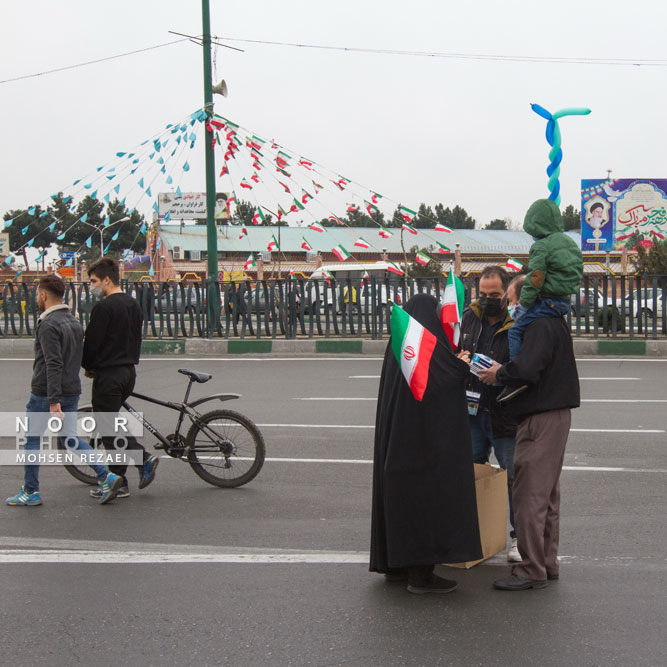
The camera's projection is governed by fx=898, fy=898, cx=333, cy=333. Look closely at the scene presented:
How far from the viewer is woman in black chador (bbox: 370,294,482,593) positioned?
428 centimetres

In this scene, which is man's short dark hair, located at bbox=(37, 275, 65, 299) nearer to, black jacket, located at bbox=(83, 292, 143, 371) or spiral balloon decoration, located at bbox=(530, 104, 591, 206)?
black jacket, located at bbox=(83, 292, 143, 371)

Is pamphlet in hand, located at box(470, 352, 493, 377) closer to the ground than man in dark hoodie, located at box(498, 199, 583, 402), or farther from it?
closer to the ground

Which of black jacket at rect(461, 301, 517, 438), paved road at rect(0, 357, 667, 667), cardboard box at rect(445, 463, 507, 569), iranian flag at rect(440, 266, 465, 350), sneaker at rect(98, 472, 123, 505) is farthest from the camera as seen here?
sneaker at rect(98, 472, 123, 505)

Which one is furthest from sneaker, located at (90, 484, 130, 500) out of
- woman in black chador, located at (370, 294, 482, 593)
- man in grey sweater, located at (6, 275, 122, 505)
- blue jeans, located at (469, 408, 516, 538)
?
woman in black chador, located at (370, 294, 482, 593)

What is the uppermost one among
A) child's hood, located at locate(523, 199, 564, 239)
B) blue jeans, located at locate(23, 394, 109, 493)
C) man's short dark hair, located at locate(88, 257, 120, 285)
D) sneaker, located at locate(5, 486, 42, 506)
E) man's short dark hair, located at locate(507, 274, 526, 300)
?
child's hood, located at locate(523, 199, 564, 239)

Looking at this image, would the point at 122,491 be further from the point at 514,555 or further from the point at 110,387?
the point at 514,555

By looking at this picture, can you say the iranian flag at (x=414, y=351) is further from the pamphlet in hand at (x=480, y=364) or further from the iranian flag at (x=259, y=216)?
the iranian flag at (x=259, y=216)

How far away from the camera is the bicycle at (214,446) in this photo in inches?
271

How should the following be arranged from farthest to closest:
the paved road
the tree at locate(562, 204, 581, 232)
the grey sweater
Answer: the tree at locate(562, 204, 581, 232), the grey sweater, the paved road

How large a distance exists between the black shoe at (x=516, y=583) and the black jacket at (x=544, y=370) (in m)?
0.82

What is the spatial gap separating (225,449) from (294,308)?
11913 millimetres

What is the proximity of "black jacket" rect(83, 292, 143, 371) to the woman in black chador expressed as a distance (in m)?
2.69

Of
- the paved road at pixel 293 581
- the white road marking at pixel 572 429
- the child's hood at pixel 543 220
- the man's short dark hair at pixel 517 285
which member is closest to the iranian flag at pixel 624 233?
the white road marking at pixel 572 429

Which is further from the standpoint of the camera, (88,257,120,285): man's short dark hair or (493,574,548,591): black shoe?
(88,257,120,285): man's short dark hair
